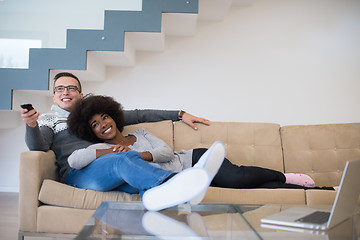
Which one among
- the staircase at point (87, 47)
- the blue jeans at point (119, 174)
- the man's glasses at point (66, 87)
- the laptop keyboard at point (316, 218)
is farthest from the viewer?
the staircase at point (87, 47)

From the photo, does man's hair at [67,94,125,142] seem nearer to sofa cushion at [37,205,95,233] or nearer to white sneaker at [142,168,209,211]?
sofa cushion at [37,205,95,233]

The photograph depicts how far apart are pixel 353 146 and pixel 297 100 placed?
108 centimetres

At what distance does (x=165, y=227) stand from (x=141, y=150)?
1.07 meters

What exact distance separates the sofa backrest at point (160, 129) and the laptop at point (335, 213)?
1.28m

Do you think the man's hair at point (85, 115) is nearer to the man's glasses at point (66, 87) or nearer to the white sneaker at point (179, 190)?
the man's glasses at point (66, 87)

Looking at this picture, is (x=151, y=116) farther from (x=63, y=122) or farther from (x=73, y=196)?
(x=73, y=196)

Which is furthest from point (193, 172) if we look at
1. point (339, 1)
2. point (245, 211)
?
point (339, 1)

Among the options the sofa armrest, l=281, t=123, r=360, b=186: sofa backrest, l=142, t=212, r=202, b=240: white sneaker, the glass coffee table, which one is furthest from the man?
l=142, t=212, r=202, b=240: white sneaker

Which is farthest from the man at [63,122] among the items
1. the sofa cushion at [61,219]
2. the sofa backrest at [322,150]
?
the sofa backrest at [322,150]

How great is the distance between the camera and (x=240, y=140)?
2.43 metres

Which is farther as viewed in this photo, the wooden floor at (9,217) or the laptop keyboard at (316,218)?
the wooden floor at (9,217)

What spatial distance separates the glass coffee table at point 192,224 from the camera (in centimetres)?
98

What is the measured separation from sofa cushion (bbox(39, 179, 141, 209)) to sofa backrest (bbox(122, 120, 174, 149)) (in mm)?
665

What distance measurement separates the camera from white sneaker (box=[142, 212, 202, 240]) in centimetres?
98
